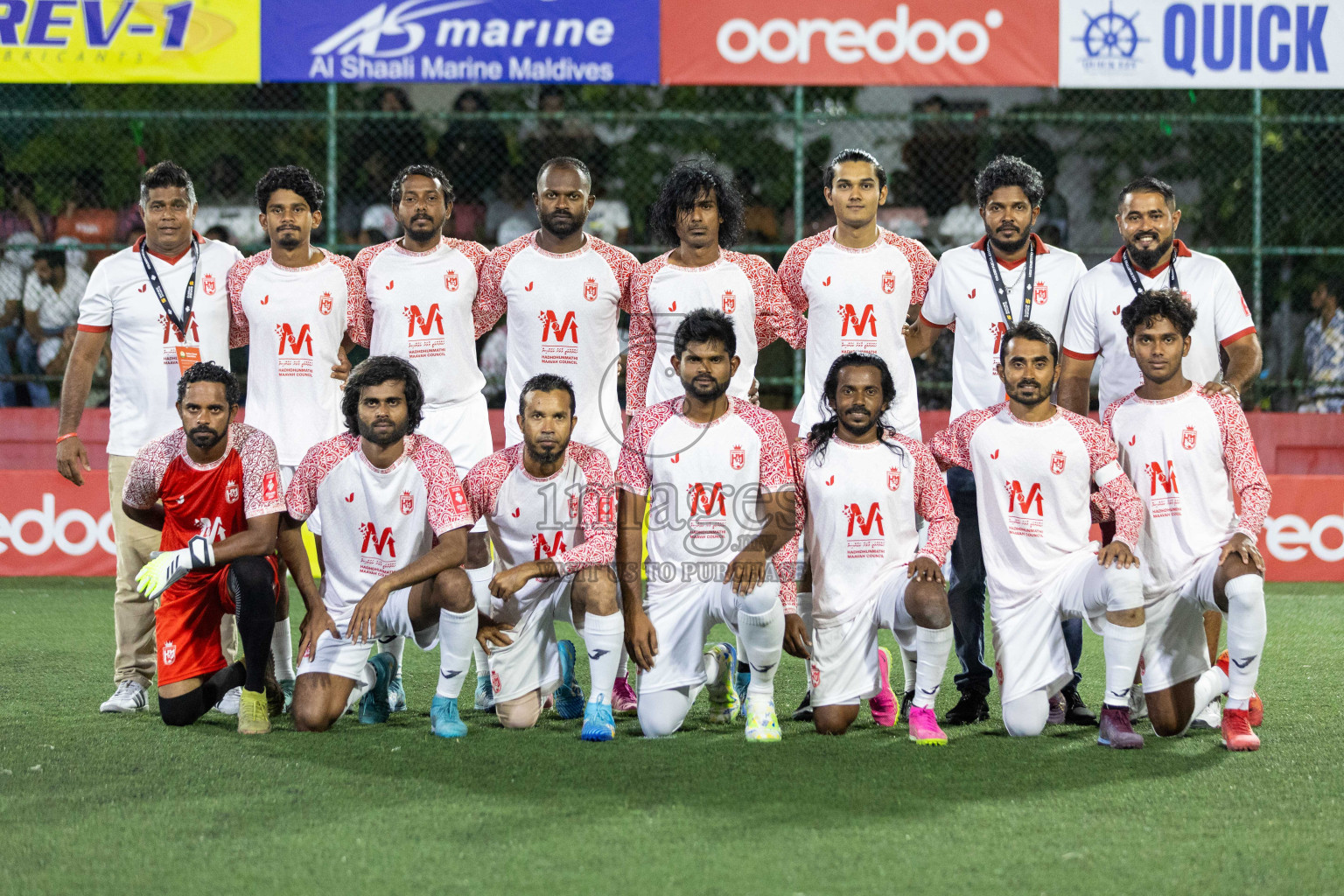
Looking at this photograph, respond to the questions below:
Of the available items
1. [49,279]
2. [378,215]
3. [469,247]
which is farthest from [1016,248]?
[49,279]

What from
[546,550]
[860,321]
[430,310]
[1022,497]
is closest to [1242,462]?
[1022,497]

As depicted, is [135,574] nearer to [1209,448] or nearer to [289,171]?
[289,171]

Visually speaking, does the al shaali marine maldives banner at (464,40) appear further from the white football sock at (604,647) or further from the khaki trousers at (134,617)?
the white football sock at (604,647)

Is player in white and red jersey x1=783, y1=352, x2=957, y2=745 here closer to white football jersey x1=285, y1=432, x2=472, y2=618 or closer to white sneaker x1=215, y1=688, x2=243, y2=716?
white football jersey x1=285, y1=432, x2=472, y2=618

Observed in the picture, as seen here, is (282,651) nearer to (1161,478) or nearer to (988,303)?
(988,303)

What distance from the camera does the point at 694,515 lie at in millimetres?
5457

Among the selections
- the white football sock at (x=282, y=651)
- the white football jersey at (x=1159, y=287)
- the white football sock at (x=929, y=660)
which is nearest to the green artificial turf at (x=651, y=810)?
the white football sock at (x=929, y=660)

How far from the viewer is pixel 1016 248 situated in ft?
19.9

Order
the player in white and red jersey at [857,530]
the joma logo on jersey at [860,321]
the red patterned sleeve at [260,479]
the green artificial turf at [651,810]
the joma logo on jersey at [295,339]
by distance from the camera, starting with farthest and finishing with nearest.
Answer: the joma logo on jersey at [295,339] → the joma logo on jersey at [860,321] → the red patterned sleeve at [260,479] → the player in white and red jersey at [857,530] → the green artificial turf at [651,810]

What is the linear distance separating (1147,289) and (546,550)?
2.64 meters

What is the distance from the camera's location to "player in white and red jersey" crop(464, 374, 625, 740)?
17.5ft

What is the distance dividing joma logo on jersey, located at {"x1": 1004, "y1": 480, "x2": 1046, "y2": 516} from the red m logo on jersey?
42 cm

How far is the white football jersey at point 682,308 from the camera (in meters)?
6.11

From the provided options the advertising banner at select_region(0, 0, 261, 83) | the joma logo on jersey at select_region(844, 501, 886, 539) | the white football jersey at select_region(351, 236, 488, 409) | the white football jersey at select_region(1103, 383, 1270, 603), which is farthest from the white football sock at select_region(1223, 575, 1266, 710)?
the advertising banner at select_region(0, 0, 261, 83)
